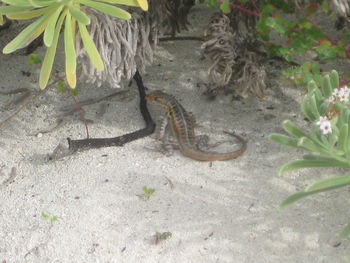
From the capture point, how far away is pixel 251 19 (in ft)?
12.7

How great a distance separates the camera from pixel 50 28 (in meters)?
2.78

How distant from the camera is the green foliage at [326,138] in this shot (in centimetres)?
242

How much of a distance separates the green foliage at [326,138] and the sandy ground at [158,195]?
518 mm

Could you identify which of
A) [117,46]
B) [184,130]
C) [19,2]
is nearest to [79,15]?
[19,2]

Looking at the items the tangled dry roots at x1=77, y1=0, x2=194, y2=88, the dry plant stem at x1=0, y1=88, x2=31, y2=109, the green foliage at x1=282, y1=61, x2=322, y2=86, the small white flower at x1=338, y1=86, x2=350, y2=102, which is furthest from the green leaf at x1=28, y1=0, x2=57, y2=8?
the dry plant stem at x1=0, y1=88, x2=31, y2=109

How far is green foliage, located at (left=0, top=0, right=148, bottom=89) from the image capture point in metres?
2.77

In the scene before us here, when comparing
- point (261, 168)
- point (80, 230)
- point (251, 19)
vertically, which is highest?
point (251, 19)

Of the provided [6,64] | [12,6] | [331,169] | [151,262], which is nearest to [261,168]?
[331,169]

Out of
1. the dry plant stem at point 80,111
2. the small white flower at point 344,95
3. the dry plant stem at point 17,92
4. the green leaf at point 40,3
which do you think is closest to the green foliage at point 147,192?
the dry plant stem at point 80,111

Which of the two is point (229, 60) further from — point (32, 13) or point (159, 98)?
point (32, 13)

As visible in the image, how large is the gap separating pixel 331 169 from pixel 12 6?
70.2 inches

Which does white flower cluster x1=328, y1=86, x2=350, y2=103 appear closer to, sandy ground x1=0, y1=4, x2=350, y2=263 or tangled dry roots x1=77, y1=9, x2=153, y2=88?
sandy ground x1=0, y1=4, x2=350, y2=263

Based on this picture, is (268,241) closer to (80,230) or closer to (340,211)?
(340,211)

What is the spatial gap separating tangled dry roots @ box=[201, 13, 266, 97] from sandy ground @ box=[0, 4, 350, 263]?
29cm
